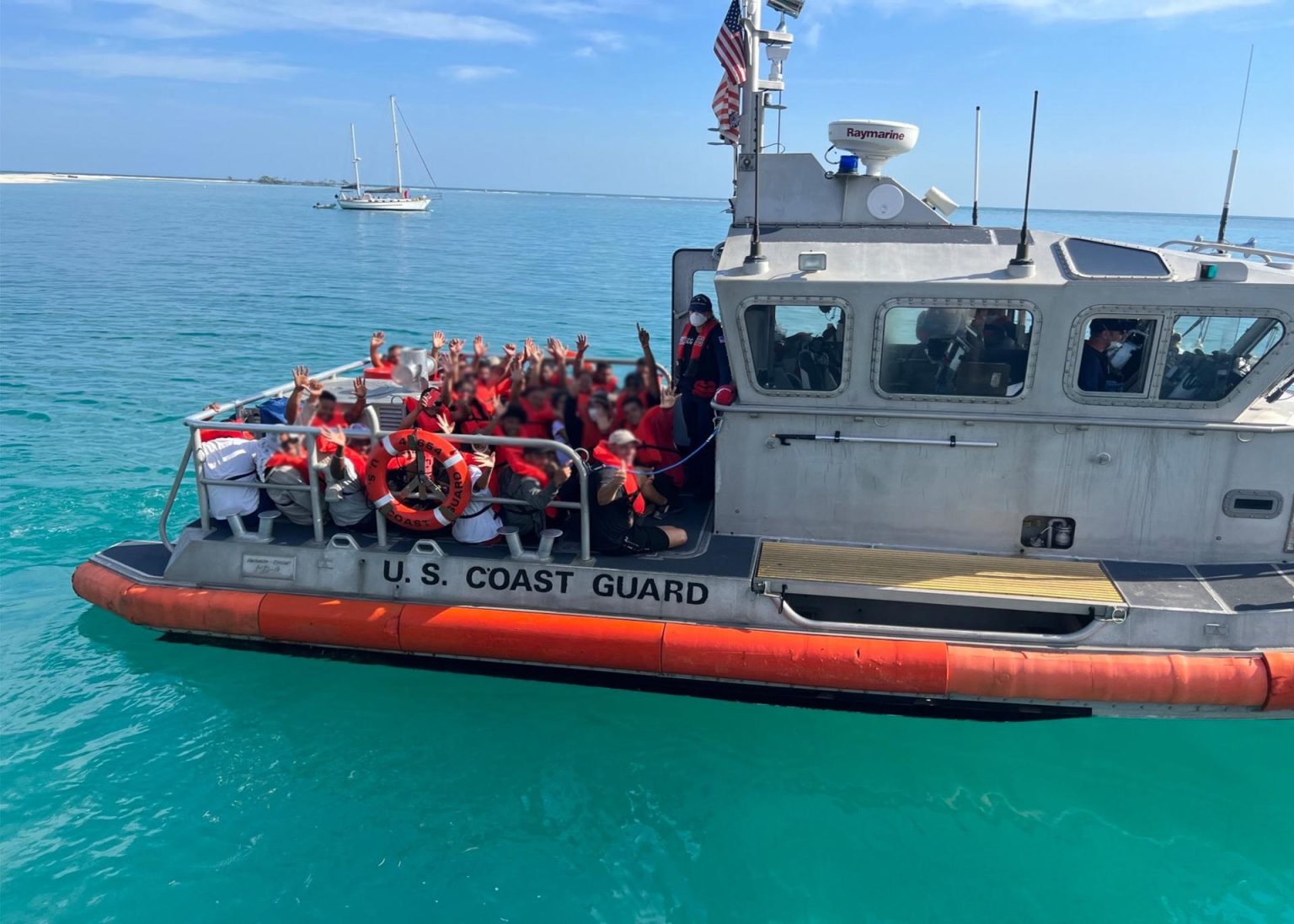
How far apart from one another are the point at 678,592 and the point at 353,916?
7.86 ft

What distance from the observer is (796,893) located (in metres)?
4.41

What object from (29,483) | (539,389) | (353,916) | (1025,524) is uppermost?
(539,389)

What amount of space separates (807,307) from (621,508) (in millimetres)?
1644

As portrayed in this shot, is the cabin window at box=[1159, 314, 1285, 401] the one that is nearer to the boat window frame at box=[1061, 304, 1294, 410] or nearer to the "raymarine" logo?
the boat window frame at box=[1061, 304, 1294, 410]

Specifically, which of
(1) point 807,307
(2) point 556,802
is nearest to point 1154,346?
(1) point 807,307

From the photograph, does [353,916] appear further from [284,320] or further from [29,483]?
[284,320]

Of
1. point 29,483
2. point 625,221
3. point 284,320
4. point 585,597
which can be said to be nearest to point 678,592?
point 585,597

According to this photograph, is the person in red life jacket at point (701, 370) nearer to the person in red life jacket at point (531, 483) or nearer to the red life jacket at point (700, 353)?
the red life jacket at point (700, 353)

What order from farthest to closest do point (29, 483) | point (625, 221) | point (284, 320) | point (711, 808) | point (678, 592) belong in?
1. point (625, 221)
2. point (284, 320)
3. point (29, 483)
4. point (678, 592)
5. point (711, 808)

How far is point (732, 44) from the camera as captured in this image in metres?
7.38

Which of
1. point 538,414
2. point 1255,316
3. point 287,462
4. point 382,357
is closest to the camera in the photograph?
point 1255,316

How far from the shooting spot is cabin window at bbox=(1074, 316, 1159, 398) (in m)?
4.89

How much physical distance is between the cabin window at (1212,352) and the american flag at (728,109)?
3.72m

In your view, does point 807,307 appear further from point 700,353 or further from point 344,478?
point 344,478
